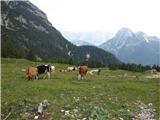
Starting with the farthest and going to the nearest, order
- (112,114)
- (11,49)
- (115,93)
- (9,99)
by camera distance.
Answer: (11,49)
(115,93)
(9,99)
(112,114)

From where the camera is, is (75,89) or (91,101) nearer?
(91,101)

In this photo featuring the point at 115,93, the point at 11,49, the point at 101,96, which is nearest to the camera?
the point at 101,96

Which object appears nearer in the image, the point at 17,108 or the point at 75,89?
the point at 17,108


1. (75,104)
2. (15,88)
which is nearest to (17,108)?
(75,104)

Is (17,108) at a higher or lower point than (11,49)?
lower

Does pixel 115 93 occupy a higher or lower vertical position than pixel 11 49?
lower

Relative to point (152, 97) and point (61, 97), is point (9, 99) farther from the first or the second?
point (152, 97)

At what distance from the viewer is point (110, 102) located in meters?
29.5

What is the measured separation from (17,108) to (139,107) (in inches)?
383

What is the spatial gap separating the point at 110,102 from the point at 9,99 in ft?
26.6

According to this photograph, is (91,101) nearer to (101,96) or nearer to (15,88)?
(101,96)

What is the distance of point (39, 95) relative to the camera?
100 feet

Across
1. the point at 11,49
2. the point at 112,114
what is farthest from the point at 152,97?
the point at 11,49

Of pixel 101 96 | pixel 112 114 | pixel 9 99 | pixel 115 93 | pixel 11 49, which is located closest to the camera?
pixel 112 114
